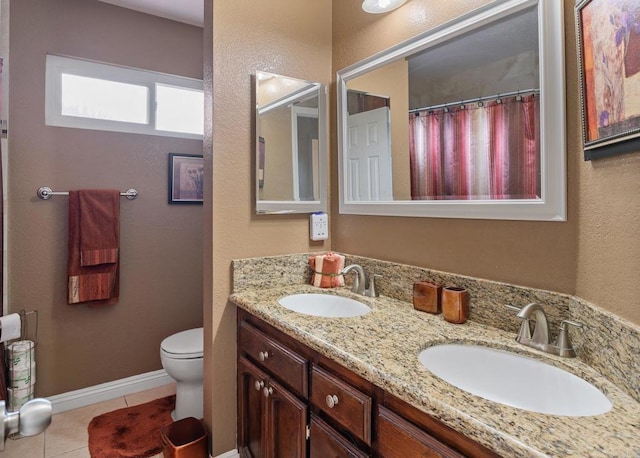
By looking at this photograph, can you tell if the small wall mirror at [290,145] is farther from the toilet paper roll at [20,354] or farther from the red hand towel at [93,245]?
the toilet paper roll at [20,354]

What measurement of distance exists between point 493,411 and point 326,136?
1.58 meters

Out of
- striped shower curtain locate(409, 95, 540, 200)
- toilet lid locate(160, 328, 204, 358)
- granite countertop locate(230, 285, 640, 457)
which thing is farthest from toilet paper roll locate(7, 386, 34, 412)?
striped shower curtain locate(409, 95, 540, 200)

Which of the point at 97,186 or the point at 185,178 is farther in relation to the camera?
the point at 185,178

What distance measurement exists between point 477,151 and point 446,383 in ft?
2.79

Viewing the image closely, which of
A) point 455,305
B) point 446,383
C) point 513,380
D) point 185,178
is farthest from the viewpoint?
point 185,178

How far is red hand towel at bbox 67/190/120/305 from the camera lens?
7.18 ft

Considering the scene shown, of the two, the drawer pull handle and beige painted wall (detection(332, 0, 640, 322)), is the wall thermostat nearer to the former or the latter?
beige painted wall (detection(332, 0, 640, 322))

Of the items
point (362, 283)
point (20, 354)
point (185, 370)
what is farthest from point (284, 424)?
point (20, 354)

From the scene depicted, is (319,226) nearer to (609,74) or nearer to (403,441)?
(403,441)

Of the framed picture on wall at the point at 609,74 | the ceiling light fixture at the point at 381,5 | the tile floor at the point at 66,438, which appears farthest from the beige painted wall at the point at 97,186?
the framed picture on wall at the point at 609,74

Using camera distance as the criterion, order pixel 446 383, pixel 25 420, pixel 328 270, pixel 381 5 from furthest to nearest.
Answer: pixel 328 270 < pixel 381 5 < pixel 446 383 < pixel 25 420

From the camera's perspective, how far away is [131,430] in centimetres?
201

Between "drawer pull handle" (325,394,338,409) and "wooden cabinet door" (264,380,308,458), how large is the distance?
14cm

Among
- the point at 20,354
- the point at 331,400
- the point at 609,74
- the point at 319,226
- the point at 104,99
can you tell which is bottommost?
the point at 20,354
